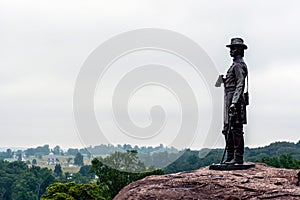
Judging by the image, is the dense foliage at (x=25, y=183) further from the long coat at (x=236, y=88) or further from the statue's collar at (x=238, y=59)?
the statue's collar at (x=238, y=59)

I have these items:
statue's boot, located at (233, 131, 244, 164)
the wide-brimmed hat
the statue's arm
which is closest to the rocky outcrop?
statue's boot, located at (233, 131, 244, 164)

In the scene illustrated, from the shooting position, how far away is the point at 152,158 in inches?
795

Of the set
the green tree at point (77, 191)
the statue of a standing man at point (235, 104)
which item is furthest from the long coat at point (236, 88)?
the green tree at point (77, 191)

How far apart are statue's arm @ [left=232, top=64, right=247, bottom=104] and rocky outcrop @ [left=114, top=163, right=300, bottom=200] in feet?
5.95

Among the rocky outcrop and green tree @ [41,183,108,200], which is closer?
the rocky outcrop

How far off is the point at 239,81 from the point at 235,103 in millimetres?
595

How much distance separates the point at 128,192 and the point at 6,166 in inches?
2638

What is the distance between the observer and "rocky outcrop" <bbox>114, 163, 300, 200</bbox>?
33.4 feet

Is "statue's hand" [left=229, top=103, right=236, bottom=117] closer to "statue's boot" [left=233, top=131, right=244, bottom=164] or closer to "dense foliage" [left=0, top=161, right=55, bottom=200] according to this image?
"statue's boot" [left=233, top=131, right=244, bottom=164]

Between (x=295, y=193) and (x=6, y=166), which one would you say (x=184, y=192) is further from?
(x=6, y=166)

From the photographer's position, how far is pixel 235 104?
41.5 ft

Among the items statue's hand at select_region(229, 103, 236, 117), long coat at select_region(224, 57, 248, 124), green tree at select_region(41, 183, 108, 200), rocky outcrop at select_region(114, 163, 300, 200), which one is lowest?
green tree at select_region(41, 183, 108, 200)

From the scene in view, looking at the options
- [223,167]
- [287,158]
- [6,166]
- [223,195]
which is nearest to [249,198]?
[223,195]

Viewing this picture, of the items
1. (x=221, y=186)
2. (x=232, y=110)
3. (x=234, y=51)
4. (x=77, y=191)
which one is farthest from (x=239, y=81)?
(x=77, y=191)
